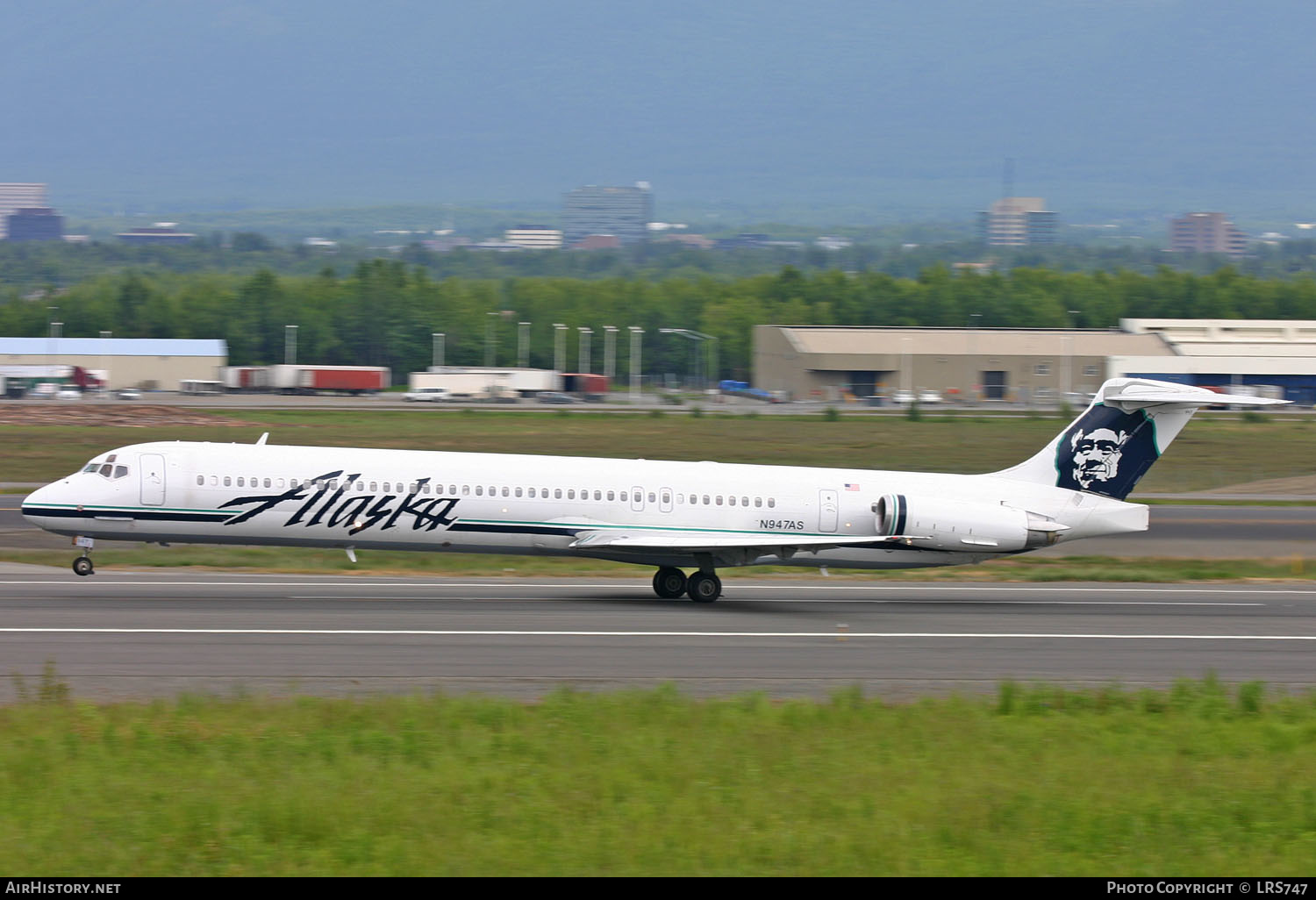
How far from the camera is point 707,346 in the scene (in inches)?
5669

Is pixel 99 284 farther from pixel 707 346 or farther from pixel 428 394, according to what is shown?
pixel 428 394

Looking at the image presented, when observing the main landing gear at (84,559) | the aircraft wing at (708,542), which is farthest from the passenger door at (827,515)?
the main landing gear at (84,559)

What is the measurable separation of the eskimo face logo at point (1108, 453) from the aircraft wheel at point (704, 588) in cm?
740

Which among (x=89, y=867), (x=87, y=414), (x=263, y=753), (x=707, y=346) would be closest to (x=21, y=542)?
(x=263, y=753)

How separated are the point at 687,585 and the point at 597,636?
5435 millimetres

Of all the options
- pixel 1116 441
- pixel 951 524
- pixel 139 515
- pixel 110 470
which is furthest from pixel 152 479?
pixel 1116 441

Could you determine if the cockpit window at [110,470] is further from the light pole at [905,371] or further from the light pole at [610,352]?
the light pole at [610,352]

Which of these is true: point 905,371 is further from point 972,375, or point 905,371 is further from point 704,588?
point 704,588

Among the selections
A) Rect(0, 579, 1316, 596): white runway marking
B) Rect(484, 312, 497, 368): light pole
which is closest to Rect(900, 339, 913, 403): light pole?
Rect(484, 312, 497, 368): light pole

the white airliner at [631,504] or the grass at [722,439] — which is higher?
the white airliner at [631,504]

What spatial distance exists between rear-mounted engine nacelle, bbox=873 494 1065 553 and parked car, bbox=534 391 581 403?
2850 inches

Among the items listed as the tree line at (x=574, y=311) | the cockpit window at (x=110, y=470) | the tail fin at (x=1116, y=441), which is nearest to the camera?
the cockpit window at (x=110, y=470)

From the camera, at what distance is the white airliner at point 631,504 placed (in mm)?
24984

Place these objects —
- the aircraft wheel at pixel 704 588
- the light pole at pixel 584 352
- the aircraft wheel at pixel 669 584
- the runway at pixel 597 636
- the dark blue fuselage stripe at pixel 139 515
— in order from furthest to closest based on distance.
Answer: the light pole at pixel 584 352, the aircraft wheel at pixel 669 584, the aircraft wheel at pixel 704 588, the dark blue fuselage stripe at pixel 139 515, the runway at pixel 597 636
